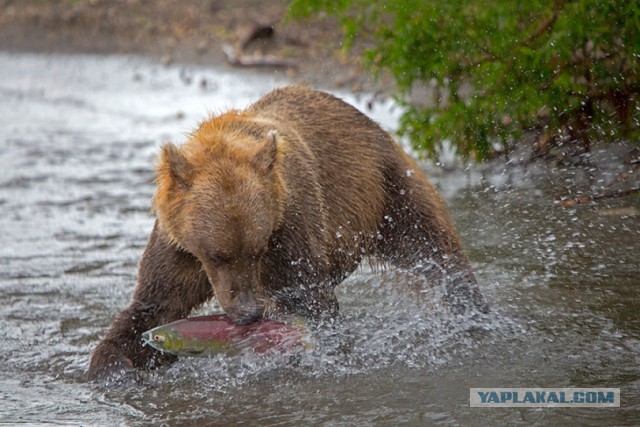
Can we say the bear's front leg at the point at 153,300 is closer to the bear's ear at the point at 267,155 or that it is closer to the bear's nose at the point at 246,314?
the bear's nose at the point at 246,314

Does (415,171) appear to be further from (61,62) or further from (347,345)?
(61,62)

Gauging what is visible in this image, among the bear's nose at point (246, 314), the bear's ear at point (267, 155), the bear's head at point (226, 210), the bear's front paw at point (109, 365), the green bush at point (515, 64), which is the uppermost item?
the green bush at point (515, 64)

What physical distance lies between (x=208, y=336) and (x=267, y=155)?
97cm

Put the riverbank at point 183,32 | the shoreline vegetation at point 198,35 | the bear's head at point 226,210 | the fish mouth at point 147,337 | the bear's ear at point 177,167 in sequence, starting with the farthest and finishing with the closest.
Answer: the riverbank at point 183,32
the shoreline vegetation at point 198,35
the fish mouth at point 147,337
the bear's ear at point 177,167
the bear's head at point 226,210

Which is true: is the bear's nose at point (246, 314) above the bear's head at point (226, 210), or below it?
below

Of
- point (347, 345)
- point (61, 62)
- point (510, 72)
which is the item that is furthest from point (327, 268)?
point (61, 62)

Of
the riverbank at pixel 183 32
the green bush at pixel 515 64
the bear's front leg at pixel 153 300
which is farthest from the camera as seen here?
the riverbank at pixel 183 32

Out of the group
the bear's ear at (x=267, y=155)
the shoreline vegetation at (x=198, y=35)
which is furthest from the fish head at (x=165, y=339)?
the shoreline vegetation at (x=198, y=35)

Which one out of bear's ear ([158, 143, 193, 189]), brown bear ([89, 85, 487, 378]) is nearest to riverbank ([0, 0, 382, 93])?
brown bear ([89, 85, 487, 378])

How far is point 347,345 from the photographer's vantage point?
5910 mm

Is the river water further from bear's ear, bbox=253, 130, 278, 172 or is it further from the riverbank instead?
the riverbank

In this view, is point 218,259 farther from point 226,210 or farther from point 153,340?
point 153,340

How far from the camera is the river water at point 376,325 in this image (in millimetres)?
5156

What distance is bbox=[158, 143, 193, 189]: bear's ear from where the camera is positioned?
5.12 meters
